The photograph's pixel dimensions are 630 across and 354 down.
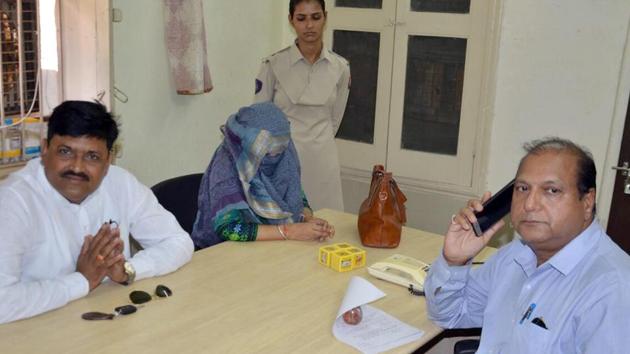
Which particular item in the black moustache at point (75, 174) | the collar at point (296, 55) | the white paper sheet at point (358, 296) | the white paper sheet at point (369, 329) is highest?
the collar at point (296, 55)

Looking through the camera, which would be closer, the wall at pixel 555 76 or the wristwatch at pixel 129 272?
the wristwatch at pixel 129 272

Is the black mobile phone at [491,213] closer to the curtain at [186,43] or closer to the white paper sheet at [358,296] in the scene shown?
the white paper sheet at [358,296]

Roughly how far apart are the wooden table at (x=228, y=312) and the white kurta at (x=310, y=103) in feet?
3.89

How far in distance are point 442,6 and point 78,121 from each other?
252cm

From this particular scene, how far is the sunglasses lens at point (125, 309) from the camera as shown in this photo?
1843 mm

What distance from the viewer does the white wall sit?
3438 millimetres

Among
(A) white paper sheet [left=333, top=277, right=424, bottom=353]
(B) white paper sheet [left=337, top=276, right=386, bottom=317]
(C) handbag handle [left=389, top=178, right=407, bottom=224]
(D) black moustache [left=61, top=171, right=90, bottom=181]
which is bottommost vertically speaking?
(A) white paper sheet [left=333, top=277, right=424, bottom=353]

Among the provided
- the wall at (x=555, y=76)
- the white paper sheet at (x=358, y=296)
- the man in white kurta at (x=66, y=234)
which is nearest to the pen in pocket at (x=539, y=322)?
the white paper sheet at (x=358, y=296)

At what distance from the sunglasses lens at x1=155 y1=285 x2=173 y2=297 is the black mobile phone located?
0.94 meters

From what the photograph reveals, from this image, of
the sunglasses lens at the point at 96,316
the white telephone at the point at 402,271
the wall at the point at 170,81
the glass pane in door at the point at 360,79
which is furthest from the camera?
the glass pane in door at the point at 360,79

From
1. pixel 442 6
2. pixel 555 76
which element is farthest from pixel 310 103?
pixel 555 76

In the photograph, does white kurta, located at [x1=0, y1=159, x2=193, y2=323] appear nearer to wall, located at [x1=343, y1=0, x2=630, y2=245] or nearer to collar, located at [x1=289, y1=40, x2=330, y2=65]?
collar, located at [x1=289, y1=40, x2=330, y2=65]

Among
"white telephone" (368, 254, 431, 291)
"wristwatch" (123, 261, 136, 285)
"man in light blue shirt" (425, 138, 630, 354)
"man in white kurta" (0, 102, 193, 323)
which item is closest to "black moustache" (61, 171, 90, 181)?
"man in white kurta" (0, 102, 193, 323)

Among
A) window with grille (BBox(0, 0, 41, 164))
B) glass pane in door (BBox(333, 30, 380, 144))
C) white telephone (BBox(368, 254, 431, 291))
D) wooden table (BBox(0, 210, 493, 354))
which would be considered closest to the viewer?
wooden table (BBox(0, 210, 493, 354))
